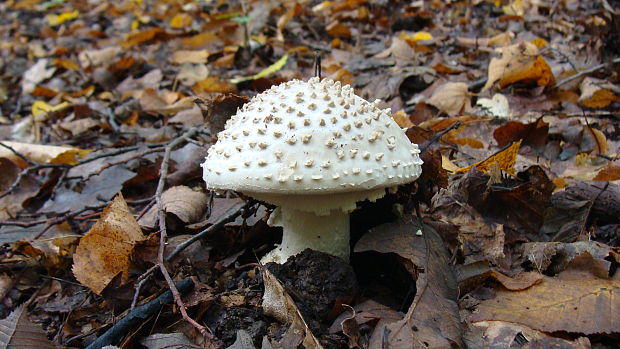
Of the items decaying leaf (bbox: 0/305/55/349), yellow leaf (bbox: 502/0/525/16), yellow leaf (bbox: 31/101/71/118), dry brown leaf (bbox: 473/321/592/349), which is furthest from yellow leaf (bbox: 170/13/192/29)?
dry brown leaf (bbox: 473/321/592/349)

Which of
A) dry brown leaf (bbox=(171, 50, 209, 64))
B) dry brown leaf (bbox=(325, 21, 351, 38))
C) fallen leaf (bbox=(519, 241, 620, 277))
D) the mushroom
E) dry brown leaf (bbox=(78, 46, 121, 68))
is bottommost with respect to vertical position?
dry brown leaf (bbox=(78, 46, 121, 68))

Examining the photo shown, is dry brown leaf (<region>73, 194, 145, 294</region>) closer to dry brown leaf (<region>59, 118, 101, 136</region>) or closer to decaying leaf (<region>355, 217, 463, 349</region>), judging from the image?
decaying leaf (<region>355, 217, 463, 349</region>)

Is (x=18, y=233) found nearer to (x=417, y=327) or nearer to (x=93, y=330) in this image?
(x=93, y=330)

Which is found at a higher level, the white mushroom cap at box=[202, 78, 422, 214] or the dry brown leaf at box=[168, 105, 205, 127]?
the white mushroom cap at box=[202, 78, 422, 214]

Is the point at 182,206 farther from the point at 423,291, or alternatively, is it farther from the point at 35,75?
the point at 35,75

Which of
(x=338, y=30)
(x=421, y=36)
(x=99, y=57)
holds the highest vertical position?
(x=421, y=36)

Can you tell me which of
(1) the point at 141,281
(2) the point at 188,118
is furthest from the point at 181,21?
(1) the point at 141,281

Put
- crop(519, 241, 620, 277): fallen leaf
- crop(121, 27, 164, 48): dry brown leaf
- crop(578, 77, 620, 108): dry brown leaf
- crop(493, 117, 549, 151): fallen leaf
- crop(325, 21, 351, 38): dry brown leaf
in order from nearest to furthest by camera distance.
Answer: crop(519, 241, 620, 277): fallen leaf → crop(493, 117, 549, 151): fallen leaf → crop(578, 77, 620, 108): dry brown leaf → crop(325, 21, 351, 38): dry brown leaf → crop(121, 27, 164, 48): dry brown leaf
